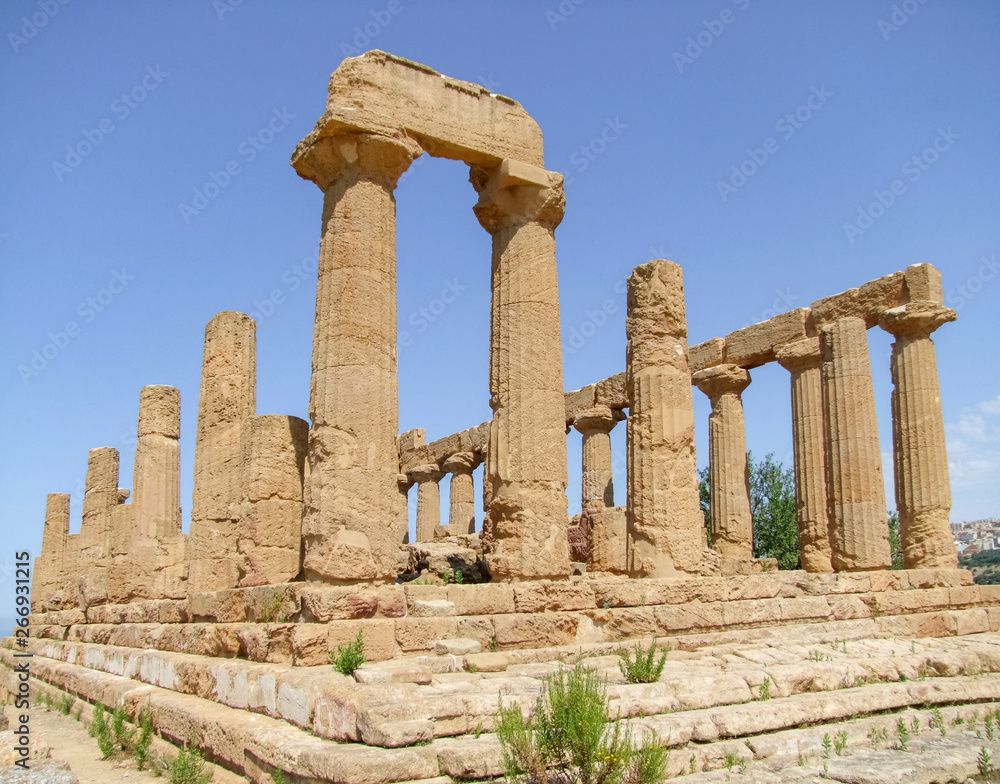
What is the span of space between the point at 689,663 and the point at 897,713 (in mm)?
2051

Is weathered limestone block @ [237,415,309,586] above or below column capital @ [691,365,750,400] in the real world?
below

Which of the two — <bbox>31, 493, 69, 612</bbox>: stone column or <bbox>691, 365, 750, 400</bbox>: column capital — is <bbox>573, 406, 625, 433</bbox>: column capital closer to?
<bbox>691, 365, 750, 400</bbox>: column capital

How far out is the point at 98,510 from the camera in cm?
2105

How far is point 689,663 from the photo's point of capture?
386 inches

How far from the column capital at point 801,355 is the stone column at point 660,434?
6719 millimetres

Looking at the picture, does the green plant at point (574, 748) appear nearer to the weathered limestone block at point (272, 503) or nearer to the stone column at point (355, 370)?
the stone column at point (355, 370)

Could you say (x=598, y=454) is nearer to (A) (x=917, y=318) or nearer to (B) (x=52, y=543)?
(A) (x=917, y=318)

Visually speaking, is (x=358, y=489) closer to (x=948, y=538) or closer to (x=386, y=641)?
(x=386, y=641)

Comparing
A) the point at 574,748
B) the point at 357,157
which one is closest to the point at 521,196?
the point at 357,157

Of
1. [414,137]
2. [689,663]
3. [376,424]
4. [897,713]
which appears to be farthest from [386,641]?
[414,137]

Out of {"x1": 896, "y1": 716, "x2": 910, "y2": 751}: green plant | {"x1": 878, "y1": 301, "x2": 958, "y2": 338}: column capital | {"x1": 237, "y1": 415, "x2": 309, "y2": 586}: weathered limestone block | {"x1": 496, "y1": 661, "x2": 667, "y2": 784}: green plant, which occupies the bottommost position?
{"x1": 896, "y1": 716, "x2": 910, "y2": 751}: green plant

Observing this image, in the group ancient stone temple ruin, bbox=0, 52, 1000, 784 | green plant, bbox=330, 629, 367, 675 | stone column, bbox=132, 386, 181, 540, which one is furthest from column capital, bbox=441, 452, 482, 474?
green plant, bbox=330, 629, 367, 675

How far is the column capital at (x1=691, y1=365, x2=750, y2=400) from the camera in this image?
20234 millimetres

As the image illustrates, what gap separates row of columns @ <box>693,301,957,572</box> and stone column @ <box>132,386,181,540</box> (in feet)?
41.5
